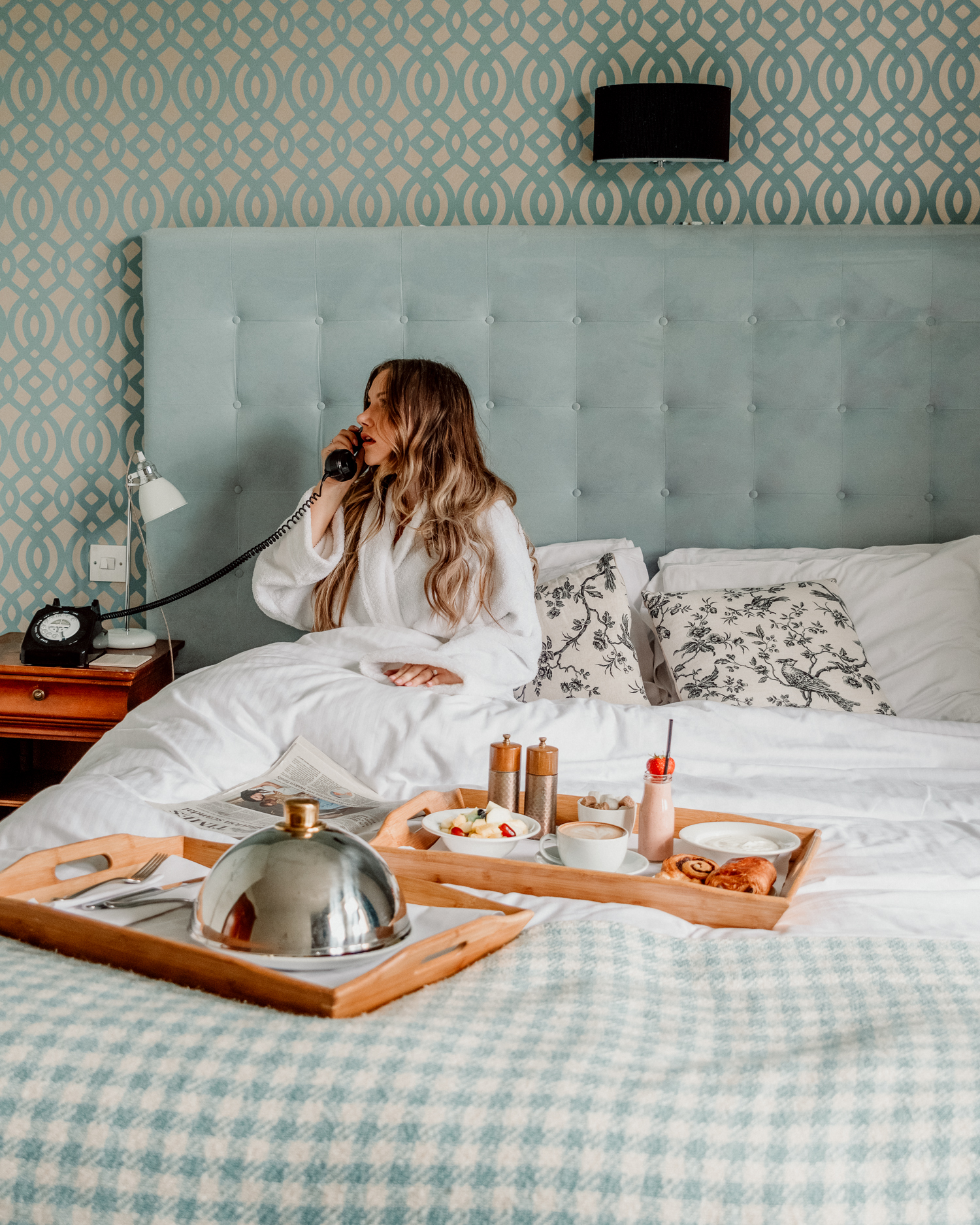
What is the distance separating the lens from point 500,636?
7.27ft

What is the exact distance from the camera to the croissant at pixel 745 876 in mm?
1180

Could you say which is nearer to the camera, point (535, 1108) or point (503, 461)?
point (535, 1108)

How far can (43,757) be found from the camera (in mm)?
2895

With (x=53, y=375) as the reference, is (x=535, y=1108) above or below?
below

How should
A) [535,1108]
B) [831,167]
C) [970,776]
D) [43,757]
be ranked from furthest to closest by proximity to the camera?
[43,757] < [831,167] < [970,776] < [535,1108]

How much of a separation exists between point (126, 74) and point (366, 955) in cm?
272

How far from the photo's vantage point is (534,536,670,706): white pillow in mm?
2508

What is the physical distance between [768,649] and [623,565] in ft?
1.59

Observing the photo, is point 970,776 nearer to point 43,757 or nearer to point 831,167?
point 831,167

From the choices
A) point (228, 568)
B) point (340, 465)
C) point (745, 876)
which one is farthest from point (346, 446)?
point (745, 876)

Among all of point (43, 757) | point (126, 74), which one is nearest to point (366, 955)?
point (43, 757)

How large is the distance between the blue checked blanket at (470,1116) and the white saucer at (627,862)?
1.40 feet

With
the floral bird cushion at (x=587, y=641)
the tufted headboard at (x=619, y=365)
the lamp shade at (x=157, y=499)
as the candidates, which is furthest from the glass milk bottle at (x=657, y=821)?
the lamp shade at (x=157, y=499)

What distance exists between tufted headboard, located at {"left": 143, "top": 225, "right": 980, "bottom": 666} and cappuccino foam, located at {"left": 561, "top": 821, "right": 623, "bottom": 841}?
4.87 feet
